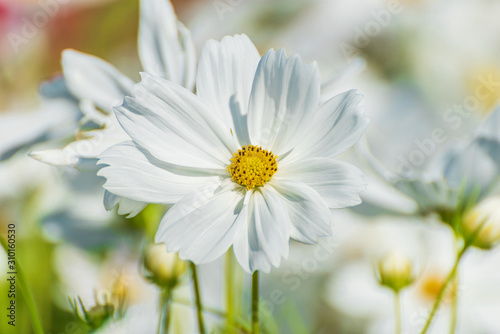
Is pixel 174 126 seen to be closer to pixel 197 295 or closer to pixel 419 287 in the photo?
pixel 197 295

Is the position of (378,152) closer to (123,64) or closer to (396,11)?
(396,11)

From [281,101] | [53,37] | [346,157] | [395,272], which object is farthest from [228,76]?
[53,37]

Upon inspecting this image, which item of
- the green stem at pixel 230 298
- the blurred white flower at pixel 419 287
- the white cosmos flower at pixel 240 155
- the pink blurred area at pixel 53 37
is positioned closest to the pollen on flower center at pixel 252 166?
the white cosmos flower at pixel 240 155

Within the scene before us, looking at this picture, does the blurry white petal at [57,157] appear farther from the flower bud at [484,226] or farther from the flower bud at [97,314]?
the flower bud at [484,226]

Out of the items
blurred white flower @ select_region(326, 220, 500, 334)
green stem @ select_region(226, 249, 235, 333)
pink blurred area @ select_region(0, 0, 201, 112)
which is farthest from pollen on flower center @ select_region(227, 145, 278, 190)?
pink blurred area @ select_region(0, 0, 201, 112)

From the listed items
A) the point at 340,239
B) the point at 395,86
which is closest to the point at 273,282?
the point at 340,239

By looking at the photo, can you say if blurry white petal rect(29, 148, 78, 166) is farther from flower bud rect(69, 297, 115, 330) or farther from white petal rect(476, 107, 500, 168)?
white petal rect(476, 107, 500, 168)
